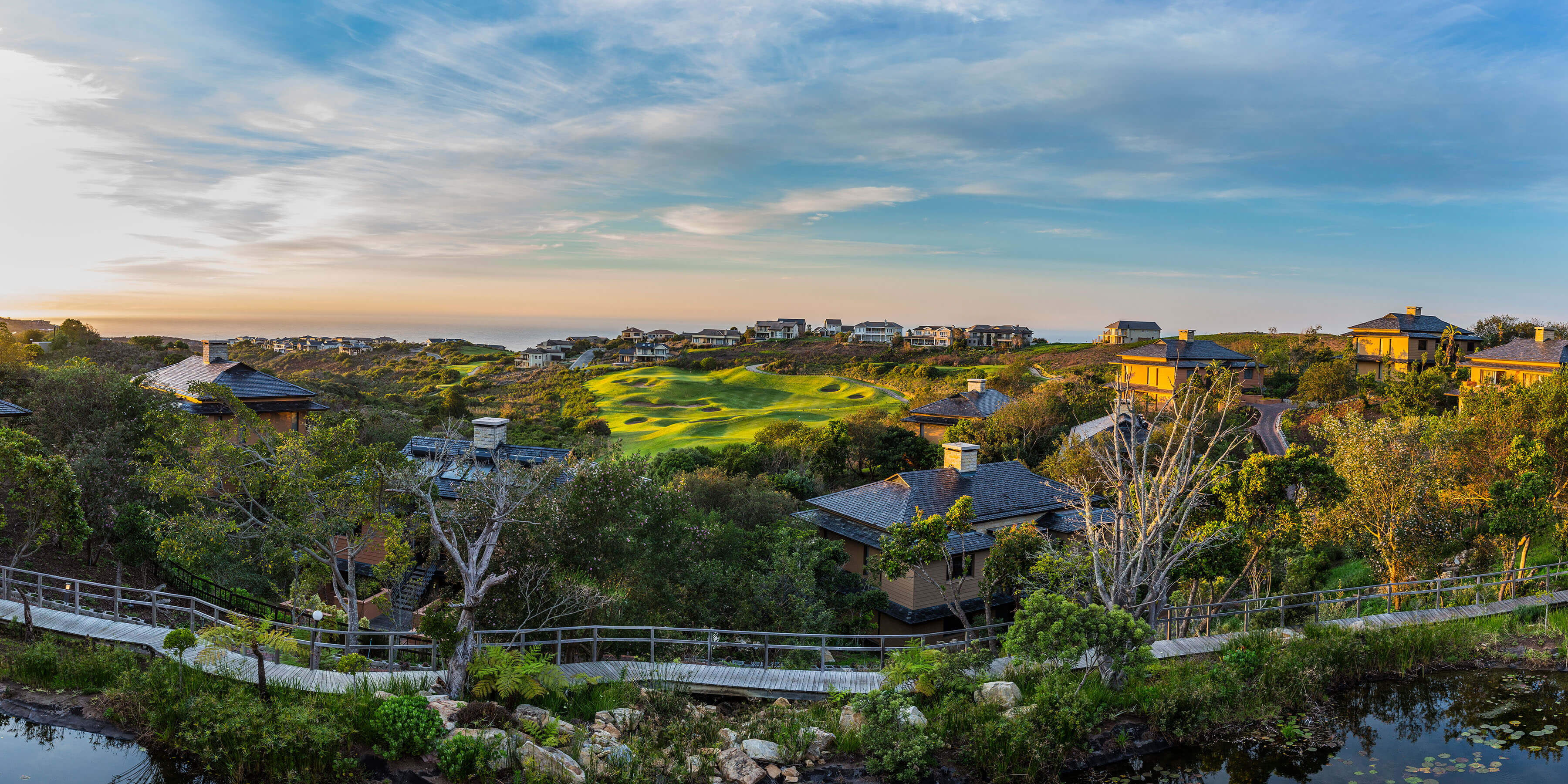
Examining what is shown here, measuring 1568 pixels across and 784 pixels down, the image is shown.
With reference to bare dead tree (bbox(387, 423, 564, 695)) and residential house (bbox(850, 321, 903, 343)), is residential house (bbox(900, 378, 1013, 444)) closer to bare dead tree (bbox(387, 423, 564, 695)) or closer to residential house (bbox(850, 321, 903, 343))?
bare dead tree (bbox(387, 423, 564, 695))

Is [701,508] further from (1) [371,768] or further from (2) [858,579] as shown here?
(1) [371,768]

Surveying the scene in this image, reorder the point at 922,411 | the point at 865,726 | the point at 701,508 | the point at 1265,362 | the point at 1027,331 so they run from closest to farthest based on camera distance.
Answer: the point at 865,726
the point at 701,508
the point at 922,411
the point at 1265,362
the point at 1027,331

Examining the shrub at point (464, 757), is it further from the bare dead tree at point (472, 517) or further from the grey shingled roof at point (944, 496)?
the grey shingled roof at point (944, 496)

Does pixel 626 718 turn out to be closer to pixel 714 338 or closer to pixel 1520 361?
pixel 1520 361

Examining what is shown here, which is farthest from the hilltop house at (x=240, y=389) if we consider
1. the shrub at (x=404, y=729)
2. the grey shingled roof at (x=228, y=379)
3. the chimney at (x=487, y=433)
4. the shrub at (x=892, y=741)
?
the shrub at (x=892, y=741)

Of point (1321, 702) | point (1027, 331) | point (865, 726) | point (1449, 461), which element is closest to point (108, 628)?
point (865, 726)

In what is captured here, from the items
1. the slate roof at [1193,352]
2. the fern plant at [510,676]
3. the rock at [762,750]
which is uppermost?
the slate roof at [1193,352]
